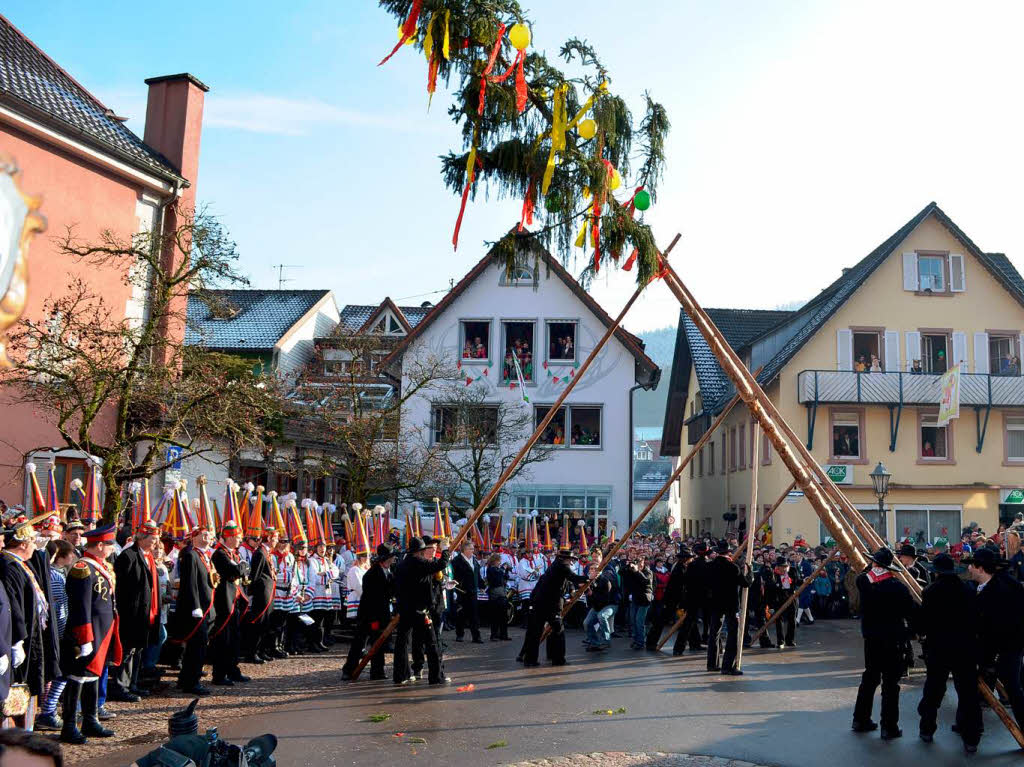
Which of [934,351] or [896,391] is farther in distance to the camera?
[934,351]

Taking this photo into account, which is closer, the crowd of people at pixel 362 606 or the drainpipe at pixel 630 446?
the crowd of people at pixel 362 606

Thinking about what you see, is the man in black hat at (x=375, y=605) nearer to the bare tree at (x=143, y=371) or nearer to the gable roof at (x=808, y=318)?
the bare tree at (x=143, y=371)

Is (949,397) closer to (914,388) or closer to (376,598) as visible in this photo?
(914,388)

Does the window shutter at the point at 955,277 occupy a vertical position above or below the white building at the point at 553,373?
above

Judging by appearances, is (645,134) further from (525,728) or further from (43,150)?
(43,150)

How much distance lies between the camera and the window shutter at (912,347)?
112ft

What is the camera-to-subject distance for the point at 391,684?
1274cm

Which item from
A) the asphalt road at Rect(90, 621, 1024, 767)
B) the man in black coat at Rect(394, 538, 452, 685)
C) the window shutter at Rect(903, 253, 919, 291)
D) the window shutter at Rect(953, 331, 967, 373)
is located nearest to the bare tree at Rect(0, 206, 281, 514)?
the man in black coat at Rect(394, 538, 452, 685)

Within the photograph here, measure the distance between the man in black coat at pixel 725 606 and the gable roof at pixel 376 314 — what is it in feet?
90.1

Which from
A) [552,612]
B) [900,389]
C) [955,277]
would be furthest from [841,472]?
[552,612]

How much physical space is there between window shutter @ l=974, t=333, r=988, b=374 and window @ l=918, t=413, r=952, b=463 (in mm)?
2260

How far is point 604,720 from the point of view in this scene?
10227 millimetres

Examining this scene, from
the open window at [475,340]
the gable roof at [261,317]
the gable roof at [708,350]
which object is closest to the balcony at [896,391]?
the gable roof at [708,350]

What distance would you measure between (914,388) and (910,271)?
13.5 ft
